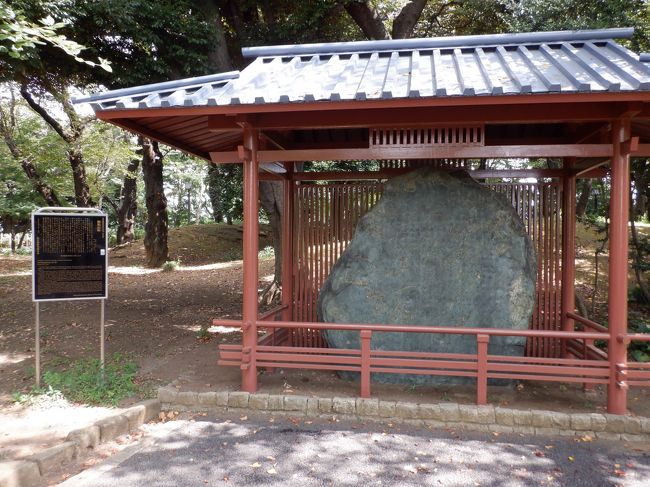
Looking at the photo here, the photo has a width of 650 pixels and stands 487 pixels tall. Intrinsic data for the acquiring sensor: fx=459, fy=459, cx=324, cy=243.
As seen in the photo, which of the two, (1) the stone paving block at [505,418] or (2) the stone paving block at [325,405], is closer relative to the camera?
(1) the stone paving block at [505,418]

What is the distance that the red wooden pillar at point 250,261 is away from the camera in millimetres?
5352

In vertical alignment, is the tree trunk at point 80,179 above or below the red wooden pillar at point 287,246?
above

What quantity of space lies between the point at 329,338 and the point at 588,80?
4055 millimetres

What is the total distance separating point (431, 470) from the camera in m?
3.98

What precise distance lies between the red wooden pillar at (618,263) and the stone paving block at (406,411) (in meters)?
2.03

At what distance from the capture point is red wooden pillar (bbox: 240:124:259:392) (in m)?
5.35

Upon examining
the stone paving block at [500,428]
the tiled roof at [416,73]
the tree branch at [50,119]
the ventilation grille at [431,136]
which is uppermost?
the tree branch at [50,119]

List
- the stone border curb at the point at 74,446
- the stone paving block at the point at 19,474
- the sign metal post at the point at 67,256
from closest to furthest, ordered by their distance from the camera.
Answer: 1. the stone paving block at the point at 19,474
2. the stone border curb at the point at 74,446
3. the sign metal post at the point at 67,256

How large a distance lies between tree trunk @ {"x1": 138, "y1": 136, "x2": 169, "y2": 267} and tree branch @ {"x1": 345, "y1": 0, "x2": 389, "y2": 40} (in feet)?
30.8

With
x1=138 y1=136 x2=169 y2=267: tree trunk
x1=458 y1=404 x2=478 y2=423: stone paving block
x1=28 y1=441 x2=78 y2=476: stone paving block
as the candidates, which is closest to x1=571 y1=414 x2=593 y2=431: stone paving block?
x1=458 y1=404 x2=478 y2=423: stone paving block

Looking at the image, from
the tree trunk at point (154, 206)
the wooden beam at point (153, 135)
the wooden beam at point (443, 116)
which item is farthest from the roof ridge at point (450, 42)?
the tree trunk at point (154, 206)

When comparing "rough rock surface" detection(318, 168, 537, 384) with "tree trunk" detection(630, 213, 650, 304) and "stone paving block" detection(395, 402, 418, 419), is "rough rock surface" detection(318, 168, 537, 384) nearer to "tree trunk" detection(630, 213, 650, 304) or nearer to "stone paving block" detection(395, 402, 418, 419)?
"stone paving block" detection(395, 402, 418, 419)

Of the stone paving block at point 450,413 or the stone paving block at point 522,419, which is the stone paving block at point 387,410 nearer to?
the stone paving block at point 450,413

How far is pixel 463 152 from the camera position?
5.11 metres
